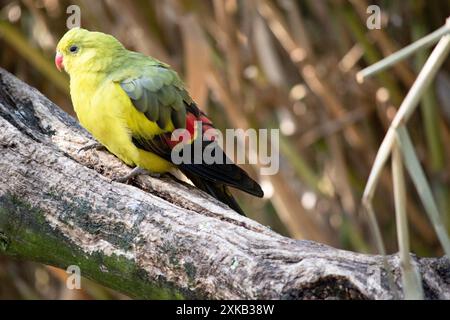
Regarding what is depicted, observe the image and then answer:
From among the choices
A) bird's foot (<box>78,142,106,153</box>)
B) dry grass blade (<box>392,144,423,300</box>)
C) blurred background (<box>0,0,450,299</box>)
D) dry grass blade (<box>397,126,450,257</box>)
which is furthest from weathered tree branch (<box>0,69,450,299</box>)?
blurred background (<box>0,0,450,299</box>)

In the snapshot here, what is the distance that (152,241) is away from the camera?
1.83 m

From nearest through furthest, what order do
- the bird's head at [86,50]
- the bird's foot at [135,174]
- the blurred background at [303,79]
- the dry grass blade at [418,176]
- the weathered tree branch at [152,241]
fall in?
the dry grass blade at [418,176]
the weathered tree branch at [152,241]
the bird's foot at [135,174]
the bird's head at [86,50]
the blurred background at [303,79]

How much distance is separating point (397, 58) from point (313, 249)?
554mm

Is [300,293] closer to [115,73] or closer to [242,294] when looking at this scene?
[242,294]

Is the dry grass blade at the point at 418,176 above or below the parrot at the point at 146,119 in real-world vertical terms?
below

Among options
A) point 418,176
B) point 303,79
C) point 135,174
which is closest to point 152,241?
point 135,174

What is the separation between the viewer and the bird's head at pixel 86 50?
2.44 metres

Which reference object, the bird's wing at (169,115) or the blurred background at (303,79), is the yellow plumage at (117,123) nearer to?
the bird's wing at (169,115)

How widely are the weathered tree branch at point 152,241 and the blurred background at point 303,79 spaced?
3.86 ft

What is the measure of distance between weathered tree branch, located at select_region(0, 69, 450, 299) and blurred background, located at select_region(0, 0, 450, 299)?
1177mm

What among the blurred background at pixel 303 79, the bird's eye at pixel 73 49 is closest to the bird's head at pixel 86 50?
the bird's eye at pixel 73 49

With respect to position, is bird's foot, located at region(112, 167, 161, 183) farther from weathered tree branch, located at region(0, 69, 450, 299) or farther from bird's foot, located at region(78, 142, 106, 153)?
bird's foot, located at region(78, 142, 106, 153)

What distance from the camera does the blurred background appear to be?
3.33 metres

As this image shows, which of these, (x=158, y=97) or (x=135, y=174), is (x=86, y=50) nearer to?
(x=158, y=97)
